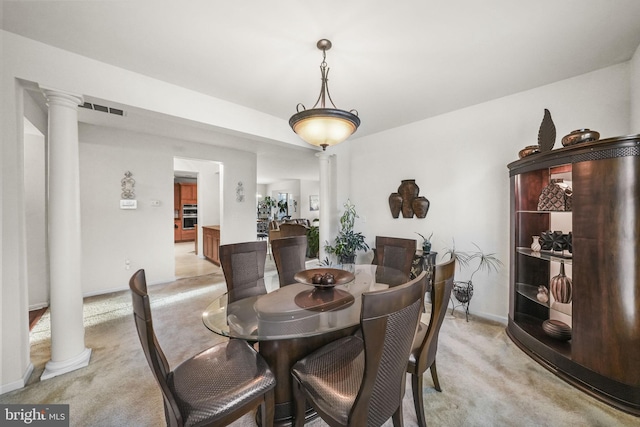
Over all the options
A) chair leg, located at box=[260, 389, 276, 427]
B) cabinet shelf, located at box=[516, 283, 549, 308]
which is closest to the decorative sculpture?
chair leg, located at box=[260, 389, 276, 427]

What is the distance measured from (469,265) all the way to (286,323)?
109 inches

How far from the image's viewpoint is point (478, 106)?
312cm

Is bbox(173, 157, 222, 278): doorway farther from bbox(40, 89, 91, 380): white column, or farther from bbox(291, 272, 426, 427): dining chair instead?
bbox(291, 272, 426, 427): dining chair

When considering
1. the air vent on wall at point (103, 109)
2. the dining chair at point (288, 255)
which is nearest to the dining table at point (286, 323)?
the dining chair at point (288, 255)

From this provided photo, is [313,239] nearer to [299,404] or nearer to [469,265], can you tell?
[469,265]

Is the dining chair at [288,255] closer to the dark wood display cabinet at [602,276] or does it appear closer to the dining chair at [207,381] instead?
the dining chair at [207,381]

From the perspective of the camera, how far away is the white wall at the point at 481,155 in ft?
7.93

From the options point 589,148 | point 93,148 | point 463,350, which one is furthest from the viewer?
point 93,148

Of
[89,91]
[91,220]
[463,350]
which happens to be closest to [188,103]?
[89,91]

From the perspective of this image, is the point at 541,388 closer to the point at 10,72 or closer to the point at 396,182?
the point at 396,182

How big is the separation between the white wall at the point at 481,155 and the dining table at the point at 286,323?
84.0 inches

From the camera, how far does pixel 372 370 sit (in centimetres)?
98

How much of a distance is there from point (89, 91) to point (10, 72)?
0.44 m

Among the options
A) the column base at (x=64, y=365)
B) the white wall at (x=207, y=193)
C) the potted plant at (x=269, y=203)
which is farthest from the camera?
the potted plant at (x=269, y=203)
